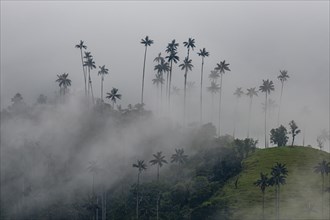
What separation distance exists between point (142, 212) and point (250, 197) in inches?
1317

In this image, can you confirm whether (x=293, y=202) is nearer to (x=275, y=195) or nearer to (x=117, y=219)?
(x=275, y=195)

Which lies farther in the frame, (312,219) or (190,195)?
(190,195)

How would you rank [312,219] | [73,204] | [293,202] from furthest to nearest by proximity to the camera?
[73,204] → [293,202] → [312,219]

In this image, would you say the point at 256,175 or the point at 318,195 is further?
the point at 256,175

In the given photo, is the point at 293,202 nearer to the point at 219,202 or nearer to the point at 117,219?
the point at 219,202

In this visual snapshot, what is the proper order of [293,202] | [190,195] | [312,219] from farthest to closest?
[190,195] → [293,202] → [312,219]

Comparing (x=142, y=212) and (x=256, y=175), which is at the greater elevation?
(x=256, y=175)

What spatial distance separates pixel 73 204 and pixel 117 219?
69.2 feet

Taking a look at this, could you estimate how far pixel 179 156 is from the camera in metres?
198

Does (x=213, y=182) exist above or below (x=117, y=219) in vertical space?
above

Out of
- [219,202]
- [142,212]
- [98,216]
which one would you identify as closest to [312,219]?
[219,202]

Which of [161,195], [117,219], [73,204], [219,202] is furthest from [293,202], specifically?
[73,204]

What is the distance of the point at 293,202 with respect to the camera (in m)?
171

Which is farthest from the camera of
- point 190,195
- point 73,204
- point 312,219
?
point 73,204
